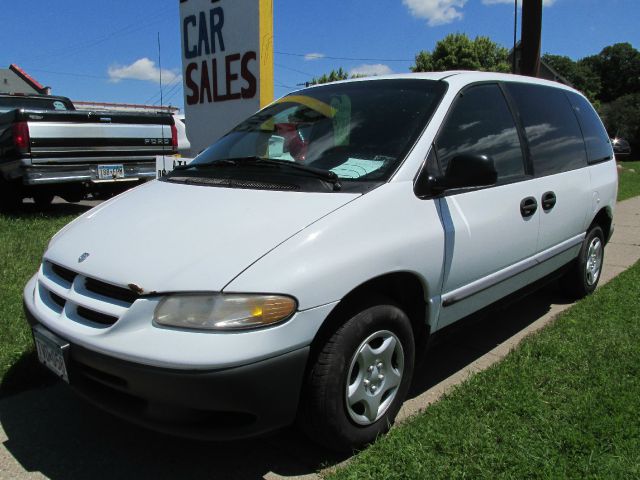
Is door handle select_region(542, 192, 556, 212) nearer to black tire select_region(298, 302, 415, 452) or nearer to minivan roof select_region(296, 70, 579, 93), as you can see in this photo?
minivan roof select_region(296, 70, 579, 93)

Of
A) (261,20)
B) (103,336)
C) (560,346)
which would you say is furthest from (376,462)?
(261,20)

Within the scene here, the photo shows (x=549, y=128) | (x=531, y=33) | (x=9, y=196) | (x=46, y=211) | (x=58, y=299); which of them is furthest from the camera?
(x=531, y=33)

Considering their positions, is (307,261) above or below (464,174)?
below

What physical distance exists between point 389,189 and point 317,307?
718 millimetres

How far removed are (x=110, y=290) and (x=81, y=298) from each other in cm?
A: 15

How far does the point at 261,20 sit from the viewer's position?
17.8 ft

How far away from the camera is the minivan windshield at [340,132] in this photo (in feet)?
9.16

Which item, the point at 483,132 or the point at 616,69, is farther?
the point at 616,69

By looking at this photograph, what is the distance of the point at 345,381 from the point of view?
2.31 metres

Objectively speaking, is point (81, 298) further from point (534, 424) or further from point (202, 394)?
point (534, 424)

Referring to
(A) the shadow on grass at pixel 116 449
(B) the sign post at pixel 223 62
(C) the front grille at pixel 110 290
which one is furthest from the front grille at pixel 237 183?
(B) the sign post at pixel 223 62

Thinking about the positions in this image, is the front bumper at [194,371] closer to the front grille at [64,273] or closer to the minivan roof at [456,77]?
the front grille at [64,273]

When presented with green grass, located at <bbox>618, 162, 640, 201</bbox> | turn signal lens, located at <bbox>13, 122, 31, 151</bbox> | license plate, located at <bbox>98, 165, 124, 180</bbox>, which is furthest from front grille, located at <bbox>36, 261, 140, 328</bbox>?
green grass, located at <bbox>618, 162, 640, 201</bbox>

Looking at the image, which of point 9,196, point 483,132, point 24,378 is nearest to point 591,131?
point 483,132
